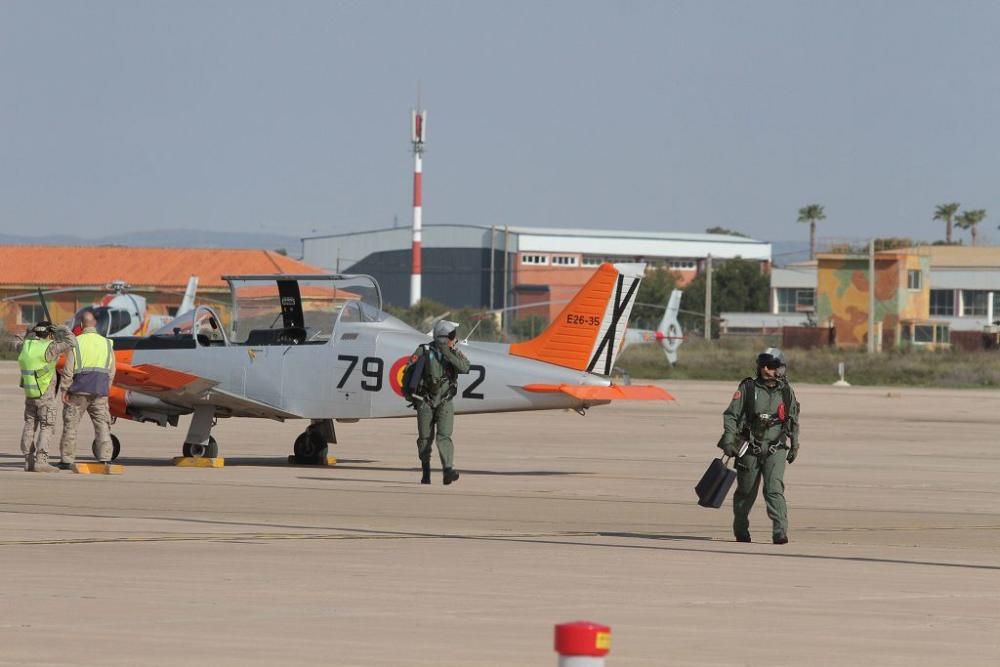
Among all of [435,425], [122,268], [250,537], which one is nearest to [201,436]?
[435,425]

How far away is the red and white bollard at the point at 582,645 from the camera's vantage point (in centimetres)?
489

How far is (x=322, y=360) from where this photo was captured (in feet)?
69.2

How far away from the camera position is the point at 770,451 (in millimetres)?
13102

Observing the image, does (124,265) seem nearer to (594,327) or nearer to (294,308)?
(294,308)

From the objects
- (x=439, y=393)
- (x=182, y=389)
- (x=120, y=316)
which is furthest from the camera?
(x=120, y=316)

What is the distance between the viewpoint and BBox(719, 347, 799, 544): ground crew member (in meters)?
13.1

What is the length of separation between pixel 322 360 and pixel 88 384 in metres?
3.26

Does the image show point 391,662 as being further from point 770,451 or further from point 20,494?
point 20,494

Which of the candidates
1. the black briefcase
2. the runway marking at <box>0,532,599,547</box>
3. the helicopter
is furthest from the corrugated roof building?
the black briefcase

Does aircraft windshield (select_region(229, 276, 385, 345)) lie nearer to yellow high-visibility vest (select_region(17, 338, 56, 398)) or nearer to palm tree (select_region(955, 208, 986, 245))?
yellow high-visibility vest (select_region(17, 338, 56, 398))

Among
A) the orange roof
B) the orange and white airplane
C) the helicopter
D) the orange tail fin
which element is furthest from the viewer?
the orange roof

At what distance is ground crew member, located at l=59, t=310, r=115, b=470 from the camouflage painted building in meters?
80.8

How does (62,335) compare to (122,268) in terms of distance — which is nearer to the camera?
(62,335)

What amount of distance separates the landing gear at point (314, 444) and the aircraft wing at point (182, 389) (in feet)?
2.15
